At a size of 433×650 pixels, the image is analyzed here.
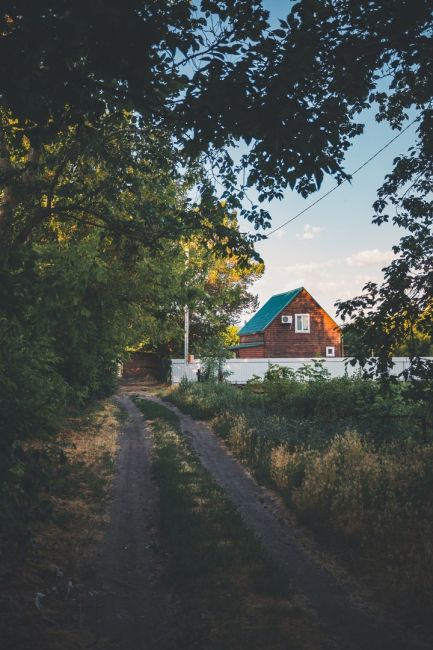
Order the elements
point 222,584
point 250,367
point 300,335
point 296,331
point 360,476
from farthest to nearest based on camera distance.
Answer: point 300,335
point 296,331
point 250,367
point 360,476
point 222,584

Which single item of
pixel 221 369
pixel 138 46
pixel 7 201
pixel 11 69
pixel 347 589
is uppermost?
pixel 7 201

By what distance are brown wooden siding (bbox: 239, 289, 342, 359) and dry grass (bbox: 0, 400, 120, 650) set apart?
100 ft

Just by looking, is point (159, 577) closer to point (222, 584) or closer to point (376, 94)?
point (222, 584)

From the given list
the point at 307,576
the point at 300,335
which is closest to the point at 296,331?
the point at 300,335

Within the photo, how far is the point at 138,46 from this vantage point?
12.3 ft

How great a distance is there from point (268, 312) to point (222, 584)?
127 ft

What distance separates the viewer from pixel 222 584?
5.50m

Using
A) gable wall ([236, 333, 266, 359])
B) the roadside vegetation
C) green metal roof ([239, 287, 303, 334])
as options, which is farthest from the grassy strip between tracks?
green metal roof ([239, 287, 303, 334])

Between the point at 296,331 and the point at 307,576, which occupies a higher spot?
the point at 296,331

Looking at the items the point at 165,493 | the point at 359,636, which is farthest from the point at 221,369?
the point at 359,636

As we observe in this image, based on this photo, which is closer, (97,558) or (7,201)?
(97,558)

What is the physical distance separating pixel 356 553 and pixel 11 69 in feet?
22.7

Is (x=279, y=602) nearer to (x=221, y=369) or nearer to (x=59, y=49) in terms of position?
(x=59, y=49)

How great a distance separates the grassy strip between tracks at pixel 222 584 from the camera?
452 centimetres
